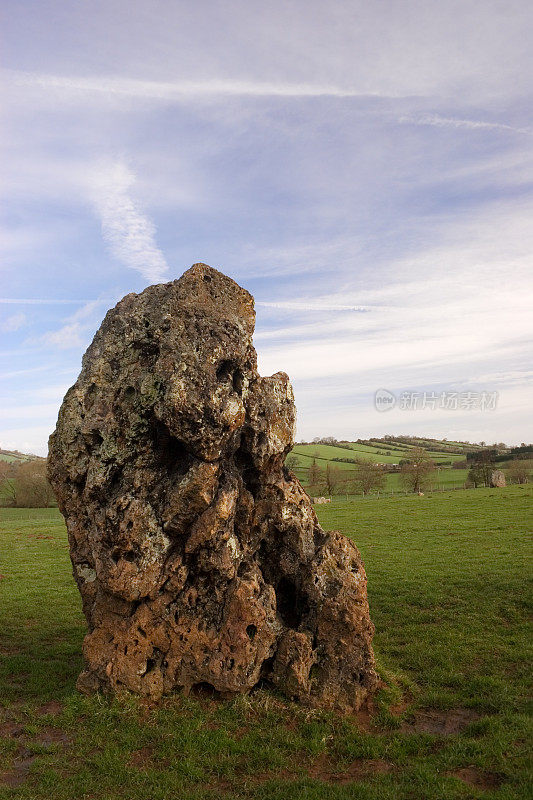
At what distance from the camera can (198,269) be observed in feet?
39.7

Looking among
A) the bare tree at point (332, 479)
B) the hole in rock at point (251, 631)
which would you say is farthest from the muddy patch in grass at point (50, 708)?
the bare tree at point (332, 479)

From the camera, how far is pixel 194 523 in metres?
10.9

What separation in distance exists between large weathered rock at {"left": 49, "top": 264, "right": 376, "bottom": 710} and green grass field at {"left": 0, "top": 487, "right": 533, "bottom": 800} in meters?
0.66

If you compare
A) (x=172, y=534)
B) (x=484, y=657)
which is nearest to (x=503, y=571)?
(x=484, y=657)

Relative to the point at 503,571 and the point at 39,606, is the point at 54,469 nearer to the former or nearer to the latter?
the point at 39,606

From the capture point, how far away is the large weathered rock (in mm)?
10594

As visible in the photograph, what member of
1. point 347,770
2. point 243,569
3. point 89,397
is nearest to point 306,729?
point 347,770

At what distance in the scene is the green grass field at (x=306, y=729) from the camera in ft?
26.9

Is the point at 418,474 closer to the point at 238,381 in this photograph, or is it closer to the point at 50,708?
the point at 238,381

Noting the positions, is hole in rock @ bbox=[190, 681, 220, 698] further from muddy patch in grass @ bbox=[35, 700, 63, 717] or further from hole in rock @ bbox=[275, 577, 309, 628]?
muddy patch in grass @ bbox=[35, 700, 63, 717]

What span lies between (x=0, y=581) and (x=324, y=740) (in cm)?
1769

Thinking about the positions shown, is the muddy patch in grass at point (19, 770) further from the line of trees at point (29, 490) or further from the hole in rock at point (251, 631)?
the line of trees at point (29, 490)

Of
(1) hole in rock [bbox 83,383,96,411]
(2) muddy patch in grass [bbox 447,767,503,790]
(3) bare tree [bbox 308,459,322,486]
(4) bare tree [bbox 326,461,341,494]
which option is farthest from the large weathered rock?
(4) bare tree [bbox 326,461,341,494]

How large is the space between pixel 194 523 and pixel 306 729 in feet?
14.3
